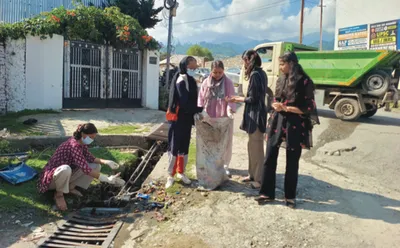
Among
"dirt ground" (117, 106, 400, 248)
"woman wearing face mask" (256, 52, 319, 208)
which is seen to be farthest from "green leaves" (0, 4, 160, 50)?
"woman wearing face mask" (256, 52, 319, 208)

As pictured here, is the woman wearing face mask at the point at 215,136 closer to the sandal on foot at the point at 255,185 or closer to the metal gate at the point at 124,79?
the sandal on foot at the point at 255,185

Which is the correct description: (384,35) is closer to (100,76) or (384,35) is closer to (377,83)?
(377,83)

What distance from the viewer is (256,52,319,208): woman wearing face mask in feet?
11.6

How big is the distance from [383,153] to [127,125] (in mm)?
5763

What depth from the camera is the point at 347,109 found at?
973 centimetres

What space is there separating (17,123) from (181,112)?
4.97 m

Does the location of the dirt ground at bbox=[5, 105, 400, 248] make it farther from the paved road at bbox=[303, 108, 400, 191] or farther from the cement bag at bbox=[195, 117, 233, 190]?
the cement bag at bbox=[195, 117, 233, 190]

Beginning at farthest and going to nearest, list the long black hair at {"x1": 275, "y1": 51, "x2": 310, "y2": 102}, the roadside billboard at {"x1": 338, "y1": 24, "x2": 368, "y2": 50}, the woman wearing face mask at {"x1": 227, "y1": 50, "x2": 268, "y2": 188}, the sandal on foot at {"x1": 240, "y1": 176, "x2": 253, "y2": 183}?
the roadside billboard at {"x1": 338, "y1": 24, "x2": 368, "y2": 50}, the sandal on foot at {"x1": 240, "y1": 176, "x2": 253, "y2": 183}, the woman wearing face mask at {"x1": 227, "y1": 50, "x2": 268, "y2": 188}, the long black hair at {"x1": 275, "y1": 51, "x2": 310, "y2": 102}

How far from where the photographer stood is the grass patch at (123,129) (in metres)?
7.19

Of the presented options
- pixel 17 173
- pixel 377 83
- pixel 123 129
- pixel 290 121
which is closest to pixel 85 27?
pixel 123 129

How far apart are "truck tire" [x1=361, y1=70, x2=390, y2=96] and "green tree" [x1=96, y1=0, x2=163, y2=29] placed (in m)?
11.3

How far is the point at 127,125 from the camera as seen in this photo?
8.15m

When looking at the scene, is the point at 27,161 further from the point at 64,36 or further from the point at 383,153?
the point at 383,153

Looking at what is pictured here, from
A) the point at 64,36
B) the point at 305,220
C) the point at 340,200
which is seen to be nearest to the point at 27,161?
the point at 305,220
